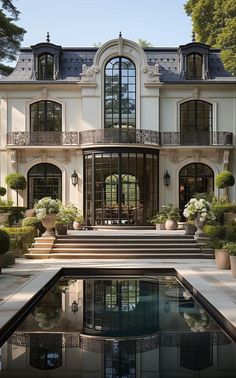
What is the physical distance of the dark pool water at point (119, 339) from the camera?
6133mm

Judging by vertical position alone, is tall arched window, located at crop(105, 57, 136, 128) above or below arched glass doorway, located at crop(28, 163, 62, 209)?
above

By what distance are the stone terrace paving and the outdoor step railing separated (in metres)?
9.03

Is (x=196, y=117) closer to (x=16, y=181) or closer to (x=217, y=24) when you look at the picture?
(x=16, y=181)

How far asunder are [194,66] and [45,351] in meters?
20.9

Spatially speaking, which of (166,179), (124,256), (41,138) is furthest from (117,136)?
(124,256)

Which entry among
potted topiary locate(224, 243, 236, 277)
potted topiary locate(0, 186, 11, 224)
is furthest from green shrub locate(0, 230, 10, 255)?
potted topiary locate(0, 186, 11, 224)

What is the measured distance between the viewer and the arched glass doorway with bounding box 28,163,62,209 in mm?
24609

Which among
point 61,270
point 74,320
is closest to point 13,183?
point 61,270

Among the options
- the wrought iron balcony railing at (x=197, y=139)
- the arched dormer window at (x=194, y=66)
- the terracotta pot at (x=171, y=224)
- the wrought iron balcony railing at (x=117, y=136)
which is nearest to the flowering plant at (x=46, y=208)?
the terracotta pot at (x=171, y=224)

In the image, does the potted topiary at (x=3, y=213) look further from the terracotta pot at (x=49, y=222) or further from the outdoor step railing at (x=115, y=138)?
the terracotta pot at (x=49, y=222)

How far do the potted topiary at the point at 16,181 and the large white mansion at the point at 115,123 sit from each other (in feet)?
3.99

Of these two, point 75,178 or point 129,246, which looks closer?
point 129,246

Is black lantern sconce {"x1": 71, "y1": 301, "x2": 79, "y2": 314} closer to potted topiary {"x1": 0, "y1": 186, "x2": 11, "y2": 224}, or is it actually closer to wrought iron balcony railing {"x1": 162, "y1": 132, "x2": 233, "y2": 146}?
potted topiary {"x1": 0, "y1": 186, "x2": 11, "y2": 224}

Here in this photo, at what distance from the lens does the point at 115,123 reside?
24516 mm
